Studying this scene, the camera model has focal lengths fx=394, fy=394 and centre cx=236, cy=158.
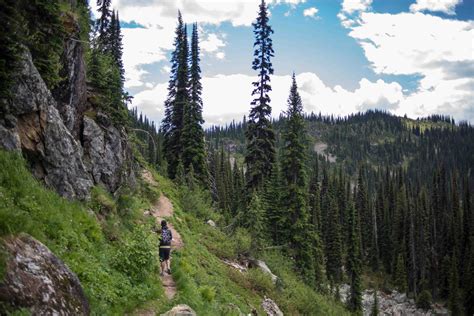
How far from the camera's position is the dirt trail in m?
13.1

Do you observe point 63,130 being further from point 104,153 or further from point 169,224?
point 169,224

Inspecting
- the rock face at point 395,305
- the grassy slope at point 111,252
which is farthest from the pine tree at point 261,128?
the rock face at point 395,305

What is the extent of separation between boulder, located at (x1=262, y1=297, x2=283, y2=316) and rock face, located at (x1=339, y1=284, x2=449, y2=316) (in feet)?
161

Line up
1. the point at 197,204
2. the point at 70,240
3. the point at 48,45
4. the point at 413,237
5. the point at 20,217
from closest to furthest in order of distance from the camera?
the point at 20,217 → the point at 70,240 → the point at 48,45 → the point at 197,204 → the point at 413,237

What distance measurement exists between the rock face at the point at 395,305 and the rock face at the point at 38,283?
63458 millimetres

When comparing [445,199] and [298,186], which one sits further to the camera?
[445,199]

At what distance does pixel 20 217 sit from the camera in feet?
Result: 25.9

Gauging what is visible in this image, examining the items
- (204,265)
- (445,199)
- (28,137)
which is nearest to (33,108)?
(28,137)

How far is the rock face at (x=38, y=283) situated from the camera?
624 centimetres

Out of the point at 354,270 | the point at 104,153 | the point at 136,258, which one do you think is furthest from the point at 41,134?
the point at 354,270

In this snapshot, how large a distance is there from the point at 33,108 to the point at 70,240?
174 inches

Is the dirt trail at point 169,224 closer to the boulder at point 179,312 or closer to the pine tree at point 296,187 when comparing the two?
the boulder at point 179,312

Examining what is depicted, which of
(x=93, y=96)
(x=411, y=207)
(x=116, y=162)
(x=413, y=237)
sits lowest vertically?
Result: (x=413, y=237)

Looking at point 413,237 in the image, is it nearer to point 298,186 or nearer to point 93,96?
point 298,186
